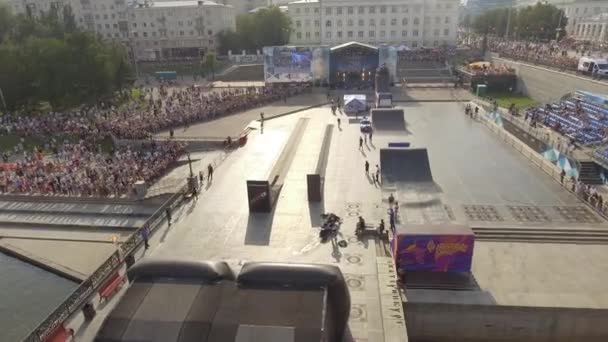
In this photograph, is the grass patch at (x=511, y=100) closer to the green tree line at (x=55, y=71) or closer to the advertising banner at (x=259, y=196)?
the advertising banner at (x=259, y=196)

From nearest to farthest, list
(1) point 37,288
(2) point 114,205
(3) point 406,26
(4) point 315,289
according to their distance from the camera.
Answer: (4) point 315,289, (1) point 37,288, (2) point 114,205, (3) point 406,26

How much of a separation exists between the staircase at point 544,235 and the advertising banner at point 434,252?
3.58m

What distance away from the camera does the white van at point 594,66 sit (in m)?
40.4

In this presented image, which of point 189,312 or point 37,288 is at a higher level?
point 189,312

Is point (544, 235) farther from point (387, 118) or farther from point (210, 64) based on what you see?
point (210, 64)

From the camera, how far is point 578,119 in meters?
32.1

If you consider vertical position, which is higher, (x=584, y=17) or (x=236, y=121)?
(x=584, y=17)

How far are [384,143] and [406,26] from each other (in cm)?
5884

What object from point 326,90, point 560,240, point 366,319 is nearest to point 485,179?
point 560,240

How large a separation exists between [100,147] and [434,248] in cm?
2794

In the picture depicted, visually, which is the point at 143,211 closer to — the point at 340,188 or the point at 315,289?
the point at 340,188

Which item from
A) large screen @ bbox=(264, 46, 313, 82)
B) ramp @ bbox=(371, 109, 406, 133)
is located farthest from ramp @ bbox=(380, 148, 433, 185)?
large screen @ bbox=(264, 46, 313, 82)

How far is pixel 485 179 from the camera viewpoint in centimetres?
2267

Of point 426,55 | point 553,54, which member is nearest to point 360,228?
point 426,55
